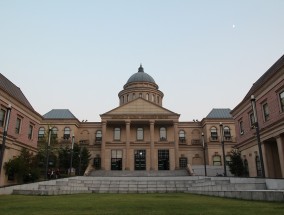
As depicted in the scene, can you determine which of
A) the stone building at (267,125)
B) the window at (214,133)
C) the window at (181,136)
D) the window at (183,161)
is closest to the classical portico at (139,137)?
the window at (183,161)

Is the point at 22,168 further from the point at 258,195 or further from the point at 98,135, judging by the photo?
the point at 98,135

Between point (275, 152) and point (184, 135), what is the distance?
2612 cm

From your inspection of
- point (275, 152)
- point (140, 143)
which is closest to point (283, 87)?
point (275, 152)

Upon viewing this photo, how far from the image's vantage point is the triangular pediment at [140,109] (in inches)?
1834

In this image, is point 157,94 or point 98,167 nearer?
point 98,167

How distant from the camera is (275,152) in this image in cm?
2711

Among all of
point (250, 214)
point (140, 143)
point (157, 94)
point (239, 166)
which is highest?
point (157, 94)

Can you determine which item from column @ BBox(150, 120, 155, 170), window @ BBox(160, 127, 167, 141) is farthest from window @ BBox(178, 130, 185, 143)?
column @ BBox(150, 120, 155, 170)

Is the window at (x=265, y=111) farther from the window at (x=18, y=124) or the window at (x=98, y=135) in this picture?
the window at (x=98, y=135)

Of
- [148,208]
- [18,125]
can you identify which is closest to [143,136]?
[18,125]

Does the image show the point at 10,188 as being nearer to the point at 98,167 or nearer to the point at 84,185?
the point at 84,185

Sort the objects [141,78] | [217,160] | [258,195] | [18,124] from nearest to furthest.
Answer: [258,195], [18,124], [217,160], [141,78]

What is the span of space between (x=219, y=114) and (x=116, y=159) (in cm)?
2143

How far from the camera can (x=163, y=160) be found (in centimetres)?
4666
